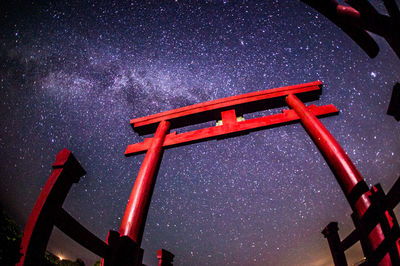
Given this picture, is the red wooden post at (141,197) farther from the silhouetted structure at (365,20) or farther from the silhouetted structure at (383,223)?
the silhouetted structure at (365,20)

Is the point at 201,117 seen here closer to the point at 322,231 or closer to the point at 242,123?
the point at 242,123

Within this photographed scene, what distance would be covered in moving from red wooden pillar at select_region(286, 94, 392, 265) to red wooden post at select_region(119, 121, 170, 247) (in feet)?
9.20

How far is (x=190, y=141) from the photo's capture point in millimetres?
3875

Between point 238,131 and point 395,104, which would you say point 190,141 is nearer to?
point 238,131

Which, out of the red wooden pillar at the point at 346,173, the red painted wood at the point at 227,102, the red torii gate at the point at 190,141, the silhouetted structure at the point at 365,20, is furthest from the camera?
the red painted wood at the point at 227,102

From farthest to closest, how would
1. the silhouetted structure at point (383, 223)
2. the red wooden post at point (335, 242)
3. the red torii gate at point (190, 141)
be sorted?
the red wooden post at point (335, 242), the silhouetted structure at point (383, 223), the red torii gate at point (190, 141)

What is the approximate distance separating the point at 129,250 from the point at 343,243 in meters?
4.19

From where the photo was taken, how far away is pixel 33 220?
1.39 metres

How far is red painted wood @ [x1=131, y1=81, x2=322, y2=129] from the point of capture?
4160 millimetres

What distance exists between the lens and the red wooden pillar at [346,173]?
2127mm

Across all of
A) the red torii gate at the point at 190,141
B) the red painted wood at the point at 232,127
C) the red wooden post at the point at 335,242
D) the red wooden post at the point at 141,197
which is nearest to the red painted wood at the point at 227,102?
the red torii gate at the point at 190,141

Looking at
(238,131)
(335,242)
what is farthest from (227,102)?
(335,242)

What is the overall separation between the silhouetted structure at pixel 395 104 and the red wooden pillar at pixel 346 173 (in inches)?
31.0

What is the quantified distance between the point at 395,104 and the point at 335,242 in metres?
3.19
